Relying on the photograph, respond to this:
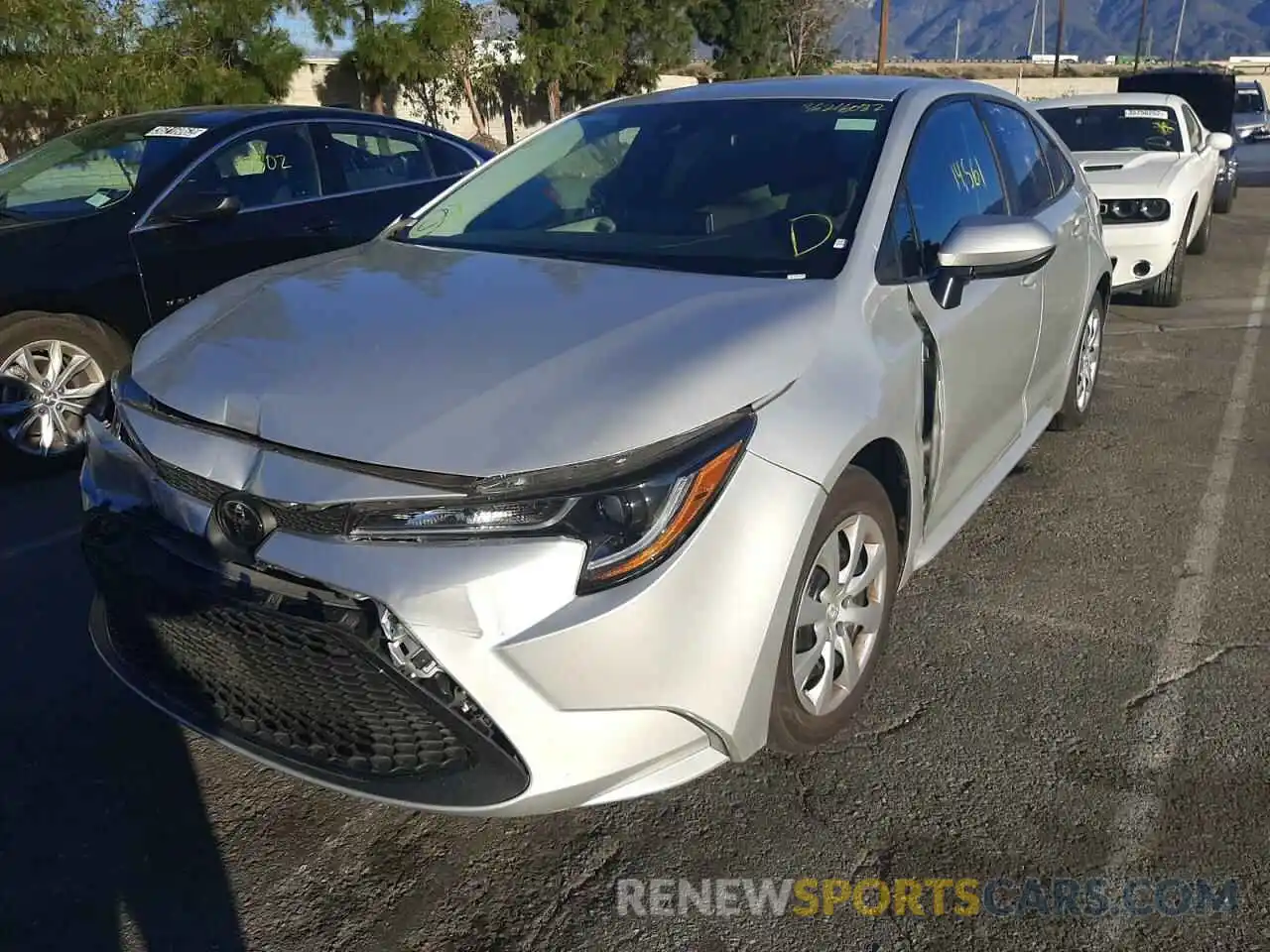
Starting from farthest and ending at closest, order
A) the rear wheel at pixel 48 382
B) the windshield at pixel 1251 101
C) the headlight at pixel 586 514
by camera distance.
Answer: the windshield at pixel 1251 101, the rear wheel at pixel 48 382, the headlight at pixel 586 514

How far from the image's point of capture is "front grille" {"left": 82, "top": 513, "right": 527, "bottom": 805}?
200 centimetres

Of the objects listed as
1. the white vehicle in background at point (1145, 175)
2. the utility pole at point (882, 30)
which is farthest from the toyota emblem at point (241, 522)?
the utility pole at point (882, 30)

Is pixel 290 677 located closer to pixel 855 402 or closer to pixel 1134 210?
pixel 855 402

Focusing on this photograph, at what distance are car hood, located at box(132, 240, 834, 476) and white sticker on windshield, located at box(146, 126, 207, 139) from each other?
273 cm

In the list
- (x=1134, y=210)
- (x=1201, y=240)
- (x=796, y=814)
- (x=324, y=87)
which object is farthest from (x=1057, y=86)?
(x=796, y=814)

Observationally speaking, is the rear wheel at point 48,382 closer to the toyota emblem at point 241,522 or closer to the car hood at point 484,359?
the car hood at point 484,359

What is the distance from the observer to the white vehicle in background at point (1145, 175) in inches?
283

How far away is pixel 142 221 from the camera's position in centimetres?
483

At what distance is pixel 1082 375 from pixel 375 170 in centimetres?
386

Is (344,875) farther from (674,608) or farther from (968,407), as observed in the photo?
(968,407)

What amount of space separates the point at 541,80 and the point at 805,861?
29.5m

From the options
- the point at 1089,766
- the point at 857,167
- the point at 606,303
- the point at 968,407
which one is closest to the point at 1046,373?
the point at 968,407

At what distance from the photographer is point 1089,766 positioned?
2.65 metres

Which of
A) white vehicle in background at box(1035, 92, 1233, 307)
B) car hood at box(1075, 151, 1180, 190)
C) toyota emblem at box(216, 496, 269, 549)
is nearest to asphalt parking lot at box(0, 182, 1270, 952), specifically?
toyota emblem at box(216, 496, 269, 549)
